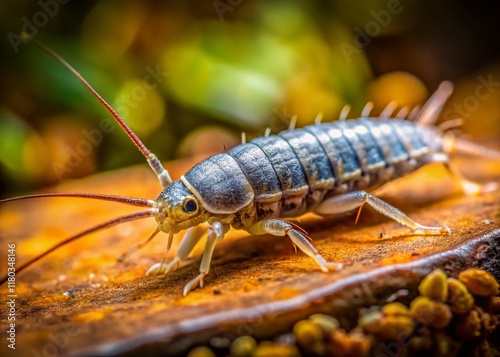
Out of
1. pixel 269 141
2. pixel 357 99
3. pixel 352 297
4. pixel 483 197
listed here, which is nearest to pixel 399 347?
pixel 352 297

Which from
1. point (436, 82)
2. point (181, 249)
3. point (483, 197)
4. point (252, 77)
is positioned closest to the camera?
point (181, 249)

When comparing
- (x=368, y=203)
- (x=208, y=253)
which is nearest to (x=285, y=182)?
(x=368, y=203)

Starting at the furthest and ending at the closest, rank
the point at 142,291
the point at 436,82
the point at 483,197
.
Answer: the point at 436,82, the point at 483,197, the point at 142,291

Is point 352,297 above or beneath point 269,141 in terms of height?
beneath

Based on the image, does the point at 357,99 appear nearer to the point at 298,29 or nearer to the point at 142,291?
the point at 298,29

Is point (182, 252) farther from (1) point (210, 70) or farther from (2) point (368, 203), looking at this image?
(1) point (210, 70)

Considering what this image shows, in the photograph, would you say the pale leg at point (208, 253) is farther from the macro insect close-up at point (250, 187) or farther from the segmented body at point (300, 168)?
the segmented body at point (300, 168)
